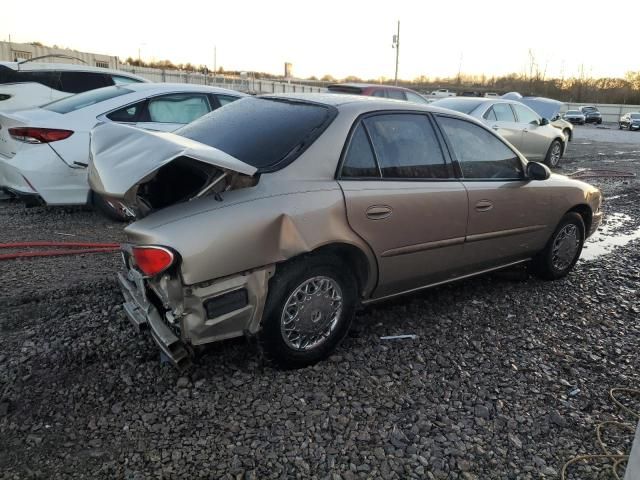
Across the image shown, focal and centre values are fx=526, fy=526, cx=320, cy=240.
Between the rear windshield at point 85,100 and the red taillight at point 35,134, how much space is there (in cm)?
45

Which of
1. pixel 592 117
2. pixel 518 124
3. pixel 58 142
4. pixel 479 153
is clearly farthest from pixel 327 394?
pixel 592 117

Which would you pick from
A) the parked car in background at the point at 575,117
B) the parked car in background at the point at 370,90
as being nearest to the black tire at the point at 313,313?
the parked car in background at the point at 370,90

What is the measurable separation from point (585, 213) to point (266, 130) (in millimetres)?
3391

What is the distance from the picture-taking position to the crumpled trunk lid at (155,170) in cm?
260

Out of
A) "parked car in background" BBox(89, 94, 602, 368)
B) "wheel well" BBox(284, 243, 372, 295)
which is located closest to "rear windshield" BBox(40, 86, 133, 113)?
"parked car in background" BBox(89, 94, 602, 368)

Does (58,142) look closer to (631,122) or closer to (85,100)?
(85,100)

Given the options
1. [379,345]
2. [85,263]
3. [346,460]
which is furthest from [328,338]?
[85,263]

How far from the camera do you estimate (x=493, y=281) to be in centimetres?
493

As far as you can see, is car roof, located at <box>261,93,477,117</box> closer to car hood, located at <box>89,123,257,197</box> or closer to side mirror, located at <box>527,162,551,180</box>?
side mirror, located at <box>527,162,551,180</box>

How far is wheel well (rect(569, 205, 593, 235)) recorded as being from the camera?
4.97 metres

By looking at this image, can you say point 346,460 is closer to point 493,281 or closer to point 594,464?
point 594,464

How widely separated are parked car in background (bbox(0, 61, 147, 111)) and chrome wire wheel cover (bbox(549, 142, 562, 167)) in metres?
9.08

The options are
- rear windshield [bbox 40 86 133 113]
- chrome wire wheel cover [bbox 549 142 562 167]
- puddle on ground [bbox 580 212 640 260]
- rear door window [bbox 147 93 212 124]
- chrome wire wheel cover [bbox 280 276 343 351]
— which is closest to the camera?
chrome wire wheel cover [bbox 280 276 343 351]

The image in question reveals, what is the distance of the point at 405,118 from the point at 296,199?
1.24m
